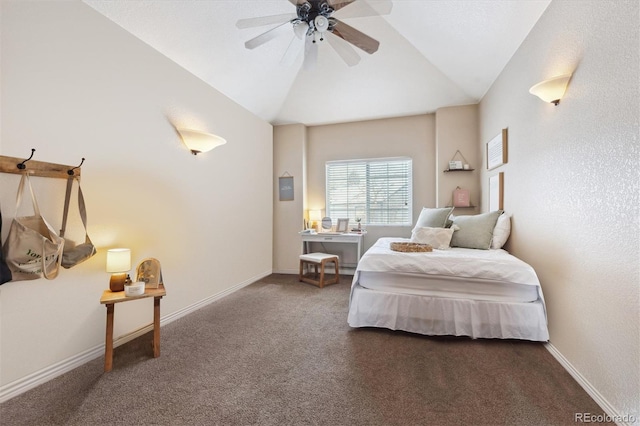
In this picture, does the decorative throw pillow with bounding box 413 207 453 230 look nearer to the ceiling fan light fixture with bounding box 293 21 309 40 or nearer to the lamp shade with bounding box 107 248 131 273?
the ceiling fan light fixture with bounding box 293 21 309 40

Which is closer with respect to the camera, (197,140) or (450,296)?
(450,296)

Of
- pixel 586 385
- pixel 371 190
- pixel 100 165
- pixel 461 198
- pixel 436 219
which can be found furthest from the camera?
pixel 371 190

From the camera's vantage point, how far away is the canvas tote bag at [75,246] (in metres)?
1.83

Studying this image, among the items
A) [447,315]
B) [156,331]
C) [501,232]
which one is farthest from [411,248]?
[156,331]

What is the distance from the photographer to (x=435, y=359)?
2.00m

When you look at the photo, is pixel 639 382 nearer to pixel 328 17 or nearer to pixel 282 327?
pixel 282 327

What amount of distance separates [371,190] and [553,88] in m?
2.95

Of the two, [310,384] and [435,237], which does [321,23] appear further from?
[310,384]

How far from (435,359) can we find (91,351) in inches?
99.8

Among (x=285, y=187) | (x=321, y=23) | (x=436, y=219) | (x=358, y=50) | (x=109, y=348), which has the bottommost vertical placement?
(x=109, y=348)

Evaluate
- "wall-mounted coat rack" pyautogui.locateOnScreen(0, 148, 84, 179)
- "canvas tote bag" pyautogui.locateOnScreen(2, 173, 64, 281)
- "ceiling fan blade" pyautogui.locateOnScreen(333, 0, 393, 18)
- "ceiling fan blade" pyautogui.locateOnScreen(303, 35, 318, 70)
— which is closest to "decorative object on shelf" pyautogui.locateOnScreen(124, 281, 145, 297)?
"canvas tote bag" pyautogui.locateOnScreen(2, 173, 64, 281)

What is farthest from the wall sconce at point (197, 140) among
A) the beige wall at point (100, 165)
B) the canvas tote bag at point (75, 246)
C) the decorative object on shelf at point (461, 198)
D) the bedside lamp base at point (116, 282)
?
the decorative object on shelf at point (461, 198)

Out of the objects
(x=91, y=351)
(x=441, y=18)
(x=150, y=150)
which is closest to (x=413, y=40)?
(x=441, y=18)

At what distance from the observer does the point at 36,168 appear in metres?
1.72
